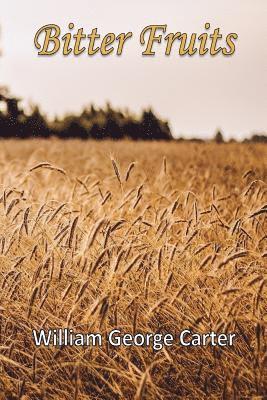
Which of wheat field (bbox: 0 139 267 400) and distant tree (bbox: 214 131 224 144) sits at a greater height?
distant tree (bbox: 214 131 224 144)

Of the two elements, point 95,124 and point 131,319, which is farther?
point 95,124

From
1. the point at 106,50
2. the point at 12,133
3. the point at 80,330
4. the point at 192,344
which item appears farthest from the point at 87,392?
the point at 12,133

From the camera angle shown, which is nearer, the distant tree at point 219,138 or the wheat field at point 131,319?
the wheat field at point 131,319

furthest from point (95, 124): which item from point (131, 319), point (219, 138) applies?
point (131, 319)

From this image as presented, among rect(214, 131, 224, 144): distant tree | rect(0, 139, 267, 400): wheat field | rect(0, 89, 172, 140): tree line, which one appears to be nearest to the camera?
rect(0, 139, 267, 400): wheat field

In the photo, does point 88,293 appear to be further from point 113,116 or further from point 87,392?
point 113,116

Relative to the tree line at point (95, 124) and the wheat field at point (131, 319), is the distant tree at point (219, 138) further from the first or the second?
the wheat field at point (131, 319)

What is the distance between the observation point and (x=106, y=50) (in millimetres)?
2795

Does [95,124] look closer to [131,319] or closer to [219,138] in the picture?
[219,138]

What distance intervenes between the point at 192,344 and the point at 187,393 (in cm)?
16

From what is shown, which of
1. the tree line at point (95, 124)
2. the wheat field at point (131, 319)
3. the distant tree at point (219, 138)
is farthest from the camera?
the tree line at point (95, 124)

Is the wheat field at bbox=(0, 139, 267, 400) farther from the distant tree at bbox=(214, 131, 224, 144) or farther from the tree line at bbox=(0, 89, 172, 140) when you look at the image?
the tree line at bbox=(0, 89, 172, 140)


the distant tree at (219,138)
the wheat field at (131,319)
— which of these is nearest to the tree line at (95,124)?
the distant tree at (219,138)

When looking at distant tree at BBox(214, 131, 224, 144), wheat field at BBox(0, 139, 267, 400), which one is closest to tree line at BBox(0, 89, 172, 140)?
distant tree at BBox(214, 131, 224, 144)
